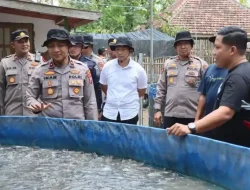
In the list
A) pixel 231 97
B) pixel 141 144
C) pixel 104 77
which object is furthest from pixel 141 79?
pixel 231 97

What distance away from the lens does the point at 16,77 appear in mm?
5660

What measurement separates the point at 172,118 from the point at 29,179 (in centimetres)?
244

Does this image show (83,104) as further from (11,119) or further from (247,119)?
(247,119)

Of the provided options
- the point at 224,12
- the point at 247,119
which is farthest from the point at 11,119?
the point at 224,12

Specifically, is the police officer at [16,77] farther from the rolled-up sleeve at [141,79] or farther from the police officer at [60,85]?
the rolled-up sleeve at [141,79]

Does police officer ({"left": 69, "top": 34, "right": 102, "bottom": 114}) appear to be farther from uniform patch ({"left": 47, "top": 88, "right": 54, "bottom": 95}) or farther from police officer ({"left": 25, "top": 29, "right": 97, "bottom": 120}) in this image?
uniform patch ({"left": 47, "top": 88, "right": 54, "bottom": 95})

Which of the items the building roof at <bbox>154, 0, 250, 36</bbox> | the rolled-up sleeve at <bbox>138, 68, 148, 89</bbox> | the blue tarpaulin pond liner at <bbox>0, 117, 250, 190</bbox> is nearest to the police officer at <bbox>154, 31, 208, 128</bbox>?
the rolled-up sleeve at <bbox>138, 68, 148, 89</bbox>

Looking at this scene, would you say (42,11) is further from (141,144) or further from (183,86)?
(141,144)

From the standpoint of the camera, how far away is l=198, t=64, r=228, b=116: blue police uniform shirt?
428 centimetres

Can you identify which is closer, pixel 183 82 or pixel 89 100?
pixel 89 100

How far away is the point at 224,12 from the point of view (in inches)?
1137

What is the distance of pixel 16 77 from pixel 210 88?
90.6 inches

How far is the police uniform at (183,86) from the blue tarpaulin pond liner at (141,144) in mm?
1370

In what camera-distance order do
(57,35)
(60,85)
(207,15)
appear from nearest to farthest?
(57,35) → (60,85) → (207,15)
